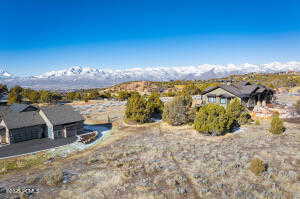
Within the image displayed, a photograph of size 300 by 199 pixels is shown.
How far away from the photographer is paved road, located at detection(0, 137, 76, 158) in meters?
26.3

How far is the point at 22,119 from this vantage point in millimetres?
30797

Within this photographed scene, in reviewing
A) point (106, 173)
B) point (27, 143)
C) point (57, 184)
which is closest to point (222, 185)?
point (106, 173)

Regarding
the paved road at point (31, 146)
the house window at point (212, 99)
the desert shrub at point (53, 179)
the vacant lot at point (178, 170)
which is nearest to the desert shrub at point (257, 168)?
the vacant lot at point (178, 170)

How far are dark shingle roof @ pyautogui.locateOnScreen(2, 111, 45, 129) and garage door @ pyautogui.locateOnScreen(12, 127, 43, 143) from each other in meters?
0.71

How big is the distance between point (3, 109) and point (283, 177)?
113 ft

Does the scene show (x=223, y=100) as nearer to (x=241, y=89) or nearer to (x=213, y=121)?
(x=241, y=89)

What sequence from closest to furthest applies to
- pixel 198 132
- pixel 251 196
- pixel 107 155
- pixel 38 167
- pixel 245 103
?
1. pixel 251 196
2. pixel 38 167
3. pixel 107 155
4. pixel 198 132
5. pixel 245 103

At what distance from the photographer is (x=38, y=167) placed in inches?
862

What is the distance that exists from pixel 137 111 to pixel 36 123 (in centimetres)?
1583

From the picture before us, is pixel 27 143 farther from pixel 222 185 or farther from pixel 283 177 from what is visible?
pixel 283 177

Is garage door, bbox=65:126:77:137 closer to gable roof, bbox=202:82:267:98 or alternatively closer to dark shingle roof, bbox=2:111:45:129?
dark shingle roof, bbox=2:111:45:129

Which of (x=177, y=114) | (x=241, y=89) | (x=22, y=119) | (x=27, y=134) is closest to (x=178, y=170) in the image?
(x=177, y=114)

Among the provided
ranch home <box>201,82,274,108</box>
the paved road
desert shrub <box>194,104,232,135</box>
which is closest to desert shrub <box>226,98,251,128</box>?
desert shrub <box>194,104,232,135</box>

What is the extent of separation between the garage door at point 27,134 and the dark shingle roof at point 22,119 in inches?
28.0
